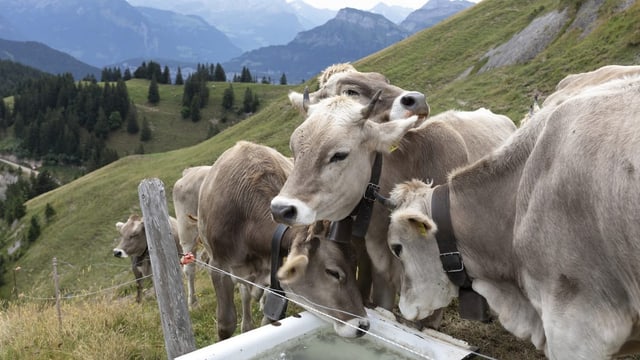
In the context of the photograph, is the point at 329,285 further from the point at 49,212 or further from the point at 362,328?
the point at 49,212

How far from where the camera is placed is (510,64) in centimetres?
2756

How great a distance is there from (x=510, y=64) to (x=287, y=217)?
26346 mm

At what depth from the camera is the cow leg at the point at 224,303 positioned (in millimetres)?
5949

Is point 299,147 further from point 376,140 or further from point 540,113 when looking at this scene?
point 540,113

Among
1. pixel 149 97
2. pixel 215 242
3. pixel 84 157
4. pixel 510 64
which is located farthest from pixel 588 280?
pixel 149 97

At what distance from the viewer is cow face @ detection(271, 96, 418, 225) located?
4.30 meters

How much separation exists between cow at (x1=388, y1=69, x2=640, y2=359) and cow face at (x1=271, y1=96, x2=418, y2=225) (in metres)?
0.54

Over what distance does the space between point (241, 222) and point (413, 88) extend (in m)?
32.2

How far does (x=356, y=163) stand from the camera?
460 centimetres

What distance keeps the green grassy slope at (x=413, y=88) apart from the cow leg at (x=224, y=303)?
13146 mm

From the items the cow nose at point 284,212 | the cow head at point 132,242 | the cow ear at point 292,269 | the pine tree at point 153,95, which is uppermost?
the cow nose at point 284,212

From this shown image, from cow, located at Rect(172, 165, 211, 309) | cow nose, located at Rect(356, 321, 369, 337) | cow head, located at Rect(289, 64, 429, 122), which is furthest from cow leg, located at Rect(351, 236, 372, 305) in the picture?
cow, located at Rect(172, 165, 211, 309)

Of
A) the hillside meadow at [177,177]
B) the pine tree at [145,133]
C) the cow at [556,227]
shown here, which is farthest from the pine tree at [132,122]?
the cow at [556,227]

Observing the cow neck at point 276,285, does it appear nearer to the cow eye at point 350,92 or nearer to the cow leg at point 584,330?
the cow eye at point 350,92
